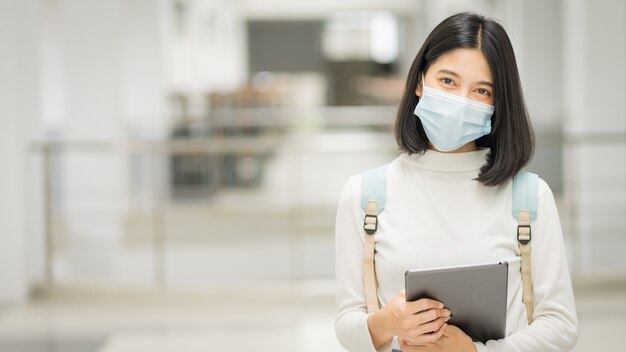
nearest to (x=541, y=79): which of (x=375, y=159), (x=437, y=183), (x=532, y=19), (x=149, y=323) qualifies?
(x=532, y=19)

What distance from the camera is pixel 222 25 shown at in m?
21.5

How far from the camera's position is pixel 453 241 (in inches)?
58.7

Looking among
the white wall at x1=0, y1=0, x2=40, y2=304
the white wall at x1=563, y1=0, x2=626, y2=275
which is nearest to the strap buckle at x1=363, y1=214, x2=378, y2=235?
the white wall at x1=0, y1=0, x2=40, y2=304

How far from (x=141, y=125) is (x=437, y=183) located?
9.07 m

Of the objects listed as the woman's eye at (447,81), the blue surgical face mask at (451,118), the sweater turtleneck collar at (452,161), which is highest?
the woman's eye at (447,81)

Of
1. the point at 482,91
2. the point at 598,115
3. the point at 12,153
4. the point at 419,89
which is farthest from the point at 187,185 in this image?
the point at 482,91

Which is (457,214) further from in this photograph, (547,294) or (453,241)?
(547,294)

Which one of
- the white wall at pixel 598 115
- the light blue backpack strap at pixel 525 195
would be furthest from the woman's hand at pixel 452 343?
the white wall at pixel 598 115

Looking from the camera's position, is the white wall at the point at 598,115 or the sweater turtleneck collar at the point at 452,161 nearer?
the sweater turtleneck collar at the point at 452,161

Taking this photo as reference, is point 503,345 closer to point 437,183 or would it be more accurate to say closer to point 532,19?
point 437,183

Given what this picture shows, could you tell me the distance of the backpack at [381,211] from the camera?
1478 millimetres

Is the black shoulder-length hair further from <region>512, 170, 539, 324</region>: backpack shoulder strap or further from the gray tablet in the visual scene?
the gray tablet

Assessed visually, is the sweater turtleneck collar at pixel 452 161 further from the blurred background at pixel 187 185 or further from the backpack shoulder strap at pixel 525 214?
the blurred background at pixel 187 185

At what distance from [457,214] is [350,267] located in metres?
0.21
